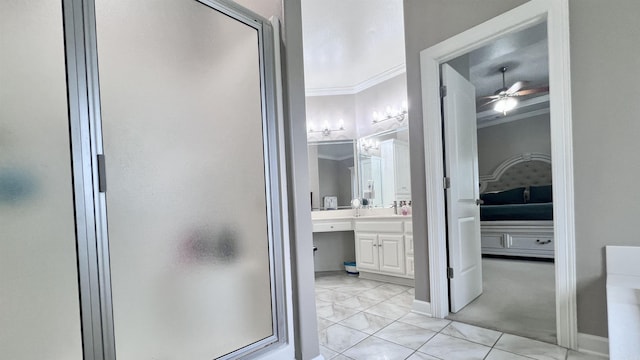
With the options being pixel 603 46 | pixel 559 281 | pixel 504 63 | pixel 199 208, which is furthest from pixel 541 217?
pixel 199 208

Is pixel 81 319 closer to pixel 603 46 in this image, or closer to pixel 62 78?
pixel 62 78

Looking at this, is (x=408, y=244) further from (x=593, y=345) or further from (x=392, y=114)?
(x=392, y=114)

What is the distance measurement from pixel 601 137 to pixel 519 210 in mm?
3293

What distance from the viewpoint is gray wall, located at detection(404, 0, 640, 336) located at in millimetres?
1527

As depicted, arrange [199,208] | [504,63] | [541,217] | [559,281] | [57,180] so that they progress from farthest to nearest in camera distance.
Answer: [541,217] → [504,63] → [559,281] → [199,208] → [57,180]

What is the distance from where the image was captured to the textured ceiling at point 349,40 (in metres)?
2.54

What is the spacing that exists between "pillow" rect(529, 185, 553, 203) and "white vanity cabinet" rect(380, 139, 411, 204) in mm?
3336

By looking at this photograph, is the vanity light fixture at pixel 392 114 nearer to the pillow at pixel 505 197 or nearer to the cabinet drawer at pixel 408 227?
the cabinet drawer at pixel 408 227

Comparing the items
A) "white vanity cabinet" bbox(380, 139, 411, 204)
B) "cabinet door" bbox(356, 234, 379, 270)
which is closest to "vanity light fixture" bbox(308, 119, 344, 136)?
"white vanity cabinet" bbox(380, 139, 411, 204)

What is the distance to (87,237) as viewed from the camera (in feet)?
3.04

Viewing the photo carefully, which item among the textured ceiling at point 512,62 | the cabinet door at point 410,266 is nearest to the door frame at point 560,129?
the textured ceiling at point 512,62

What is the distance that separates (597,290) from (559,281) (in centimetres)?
17

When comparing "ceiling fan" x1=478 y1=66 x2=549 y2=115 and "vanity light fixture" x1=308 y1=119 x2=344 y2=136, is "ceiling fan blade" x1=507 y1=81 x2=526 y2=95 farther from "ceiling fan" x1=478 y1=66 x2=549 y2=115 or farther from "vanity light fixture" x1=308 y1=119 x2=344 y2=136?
"vanity light fixture" x1=308 y1=119 x2=344 y2=136

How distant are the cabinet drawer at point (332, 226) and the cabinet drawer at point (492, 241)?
262 centimetres
